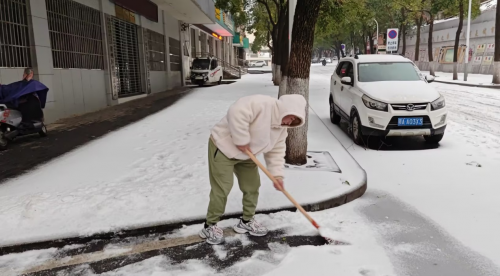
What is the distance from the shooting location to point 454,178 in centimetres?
513

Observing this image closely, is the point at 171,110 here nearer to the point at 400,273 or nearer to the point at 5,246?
the point at 5,246

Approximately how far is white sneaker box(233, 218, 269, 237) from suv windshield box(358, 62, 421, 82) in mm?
5099

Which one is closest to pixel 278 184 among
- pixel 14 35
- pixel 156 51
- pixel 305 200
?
pixel 305 200

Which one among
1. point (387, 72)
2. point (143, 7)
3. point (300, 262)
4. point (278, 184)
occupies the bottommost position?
point (300, 262)

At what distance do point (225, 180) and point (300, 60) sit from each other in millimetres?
2615

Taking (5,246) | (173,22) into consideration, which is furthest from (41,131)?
(173,22)

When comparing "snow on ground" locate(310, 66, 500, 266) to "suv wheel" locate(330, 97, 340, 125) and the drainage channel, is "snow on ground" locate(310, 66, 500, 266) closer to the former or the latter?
"suv wheel" locate(330, 97, 340, 125)

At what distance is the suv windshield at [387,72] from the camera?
7.58 meters

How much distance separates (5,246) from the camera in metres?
3.23

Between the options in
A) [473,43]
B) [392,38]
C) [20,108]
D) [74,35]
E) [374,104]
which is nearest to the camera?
[374,104]

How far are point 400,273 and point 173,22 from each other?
21.8 m

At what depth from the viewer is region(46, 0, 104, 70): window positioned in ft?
32.2

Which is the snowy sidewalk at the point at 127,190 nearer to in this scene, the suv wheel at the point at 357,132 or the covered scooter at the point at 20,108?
the suv wheel at the point at 357,132

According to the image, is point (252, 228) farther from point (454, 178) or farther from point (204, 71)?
point (204, 71)
